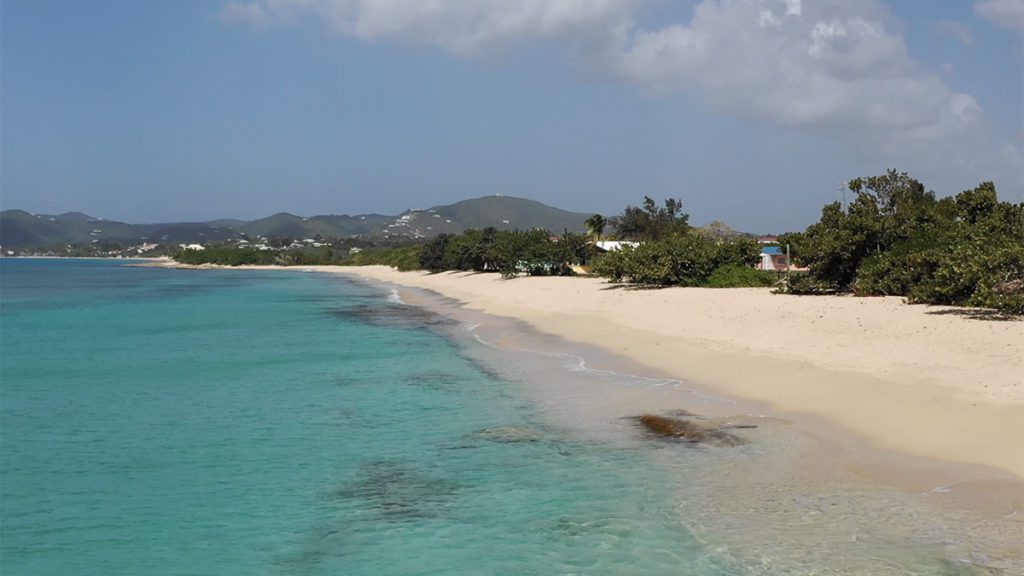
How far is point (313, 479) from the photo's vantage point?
459 inches

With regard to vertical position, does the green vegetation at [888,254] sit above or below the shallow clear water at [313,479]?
above

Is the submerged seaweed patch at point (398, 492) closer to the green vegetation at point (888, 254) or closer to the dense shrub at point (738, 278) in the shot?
the green vegetation at point (888, 254)

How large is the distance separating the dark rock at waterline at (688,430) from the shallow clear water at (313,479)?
1.20 metres

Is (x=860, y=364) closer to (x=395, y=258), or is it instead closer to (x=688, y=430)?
(x=688, y=430)

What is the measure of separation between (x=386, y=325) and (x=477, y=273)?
45.1 metres

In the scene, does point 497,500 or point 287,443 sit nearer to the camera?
point 497,500

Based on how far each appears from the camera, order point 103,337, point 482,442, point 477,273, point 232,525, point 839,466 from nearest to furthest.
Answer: point 232,525 → point 839,466 → point 482,442 → point 103,337 → point 477,273

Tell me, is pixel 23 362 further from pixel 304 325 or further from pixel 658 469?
pixel 658 469

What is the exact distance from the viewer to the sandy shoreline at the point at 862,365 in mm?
11359

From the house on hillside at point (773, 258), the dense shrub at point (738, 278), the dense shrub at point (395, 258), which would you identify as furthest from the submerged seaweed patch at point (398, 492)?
the dense shrub at point (395, 258)

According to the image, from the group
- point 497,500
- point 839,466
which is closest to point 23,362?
point 497,500

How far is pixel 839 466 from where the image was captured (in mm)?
11078

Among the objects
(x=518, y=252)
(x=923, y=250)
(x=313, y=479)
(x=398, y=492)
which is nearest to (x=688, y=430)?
(x=398, y=492)

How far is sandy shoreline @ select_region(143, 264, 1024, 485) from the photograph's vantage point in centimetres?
1136
